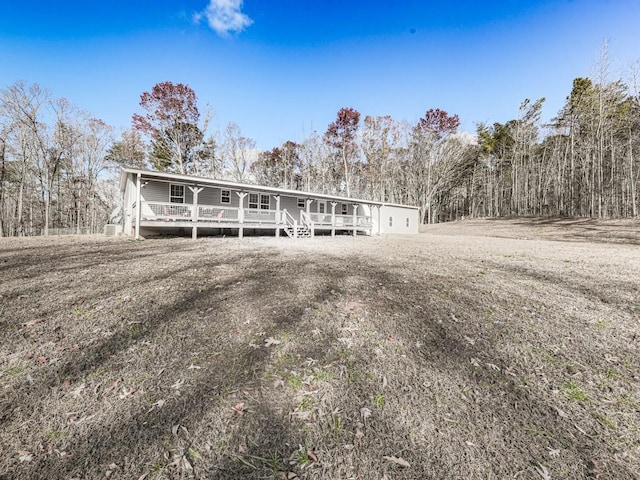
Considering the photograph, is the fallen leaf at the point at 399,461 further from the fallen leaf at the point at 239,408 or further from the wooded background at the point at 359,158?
the wooded background at the point at 359,158

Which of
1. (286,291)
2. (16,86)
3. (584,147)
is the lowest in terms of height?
(286,291)

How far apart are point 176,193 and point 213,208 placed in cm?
280

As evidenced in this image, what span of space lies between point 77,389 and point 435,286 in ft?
18.4

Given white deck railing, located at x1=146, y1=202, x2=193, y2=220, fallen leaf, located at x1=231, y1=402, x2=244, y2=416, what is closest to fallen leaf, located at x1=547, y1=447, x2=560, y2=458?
fallen leaf, located at x1=231, y1=402, x2=244, y2=416

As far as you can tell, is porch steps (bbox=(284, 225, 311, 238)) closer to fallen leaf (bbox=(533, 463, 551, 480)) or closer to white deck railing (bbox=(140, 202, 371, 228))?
white deck railing (bbox=(140, 202, 371, 228))

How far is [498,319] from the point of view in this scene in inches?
165

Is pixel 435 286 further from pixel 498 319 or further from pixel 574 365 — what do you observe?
pixel 574 365

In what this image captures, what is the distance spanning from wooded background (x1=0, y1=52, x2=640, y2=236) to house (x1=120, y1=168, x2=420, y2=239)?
11223mm

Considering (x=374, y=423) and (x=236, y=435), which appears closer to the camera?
(x=236, y=435)

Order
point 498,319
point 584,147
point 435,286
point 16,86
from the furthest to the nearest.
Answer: point 584,147 < point 16,86 < point 435,286 < point 498,319

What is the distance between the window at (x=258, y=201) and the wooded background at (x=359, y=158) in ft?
39.7

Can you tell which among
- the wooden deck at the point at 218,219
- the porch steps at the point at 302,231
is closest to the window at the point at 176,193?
the wooden deck at the point at 218,219

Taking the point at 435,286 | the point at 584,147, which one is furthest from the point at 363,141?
the point at 435,286

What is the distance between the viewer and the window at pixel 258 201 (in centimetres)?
1783
